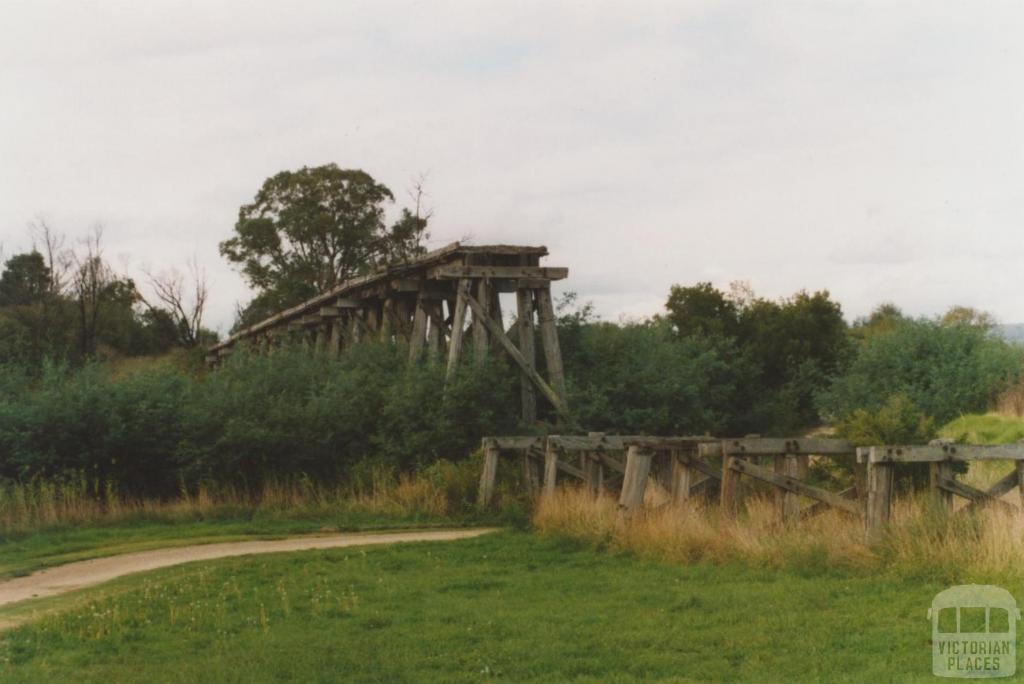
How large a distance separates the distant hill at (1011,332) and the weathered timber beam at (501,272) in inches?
700

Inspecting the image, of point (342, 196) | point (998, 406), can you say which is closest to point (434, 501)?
point (998, 406)

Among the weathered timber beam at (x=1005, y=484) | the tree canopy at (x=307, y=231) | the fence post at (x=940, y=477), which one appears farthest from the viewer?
the tree canopy at (x=307, y=231)

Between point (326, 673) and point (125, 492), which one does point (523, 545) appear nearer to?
point (326, 673)

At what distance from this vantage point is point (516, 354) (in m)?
22.0

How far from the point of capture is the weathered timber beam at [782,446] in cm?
1371

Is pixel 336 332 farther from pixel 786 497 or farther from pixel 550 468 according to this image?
pixel 786 497

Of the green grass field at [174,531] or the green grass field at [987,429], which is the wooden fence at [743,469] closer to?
the green grass field at [174,531]

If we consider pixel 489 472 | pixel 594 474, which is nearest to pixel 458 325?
pixel 489 472

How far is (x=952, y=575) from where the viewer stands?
10164 millimetres

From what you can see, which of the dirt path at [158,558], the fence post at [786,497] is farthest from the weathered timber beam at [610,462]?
the fence post at [786,497]

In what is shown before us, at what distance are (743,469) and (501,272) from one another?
9.65 metres

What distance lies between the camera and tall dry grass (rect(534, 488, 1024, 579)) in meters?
10.3

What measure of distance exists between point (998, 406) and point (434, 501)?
16555mm

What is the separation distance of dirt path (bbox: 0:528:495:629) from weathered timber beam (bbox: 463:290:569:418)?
569 cm
